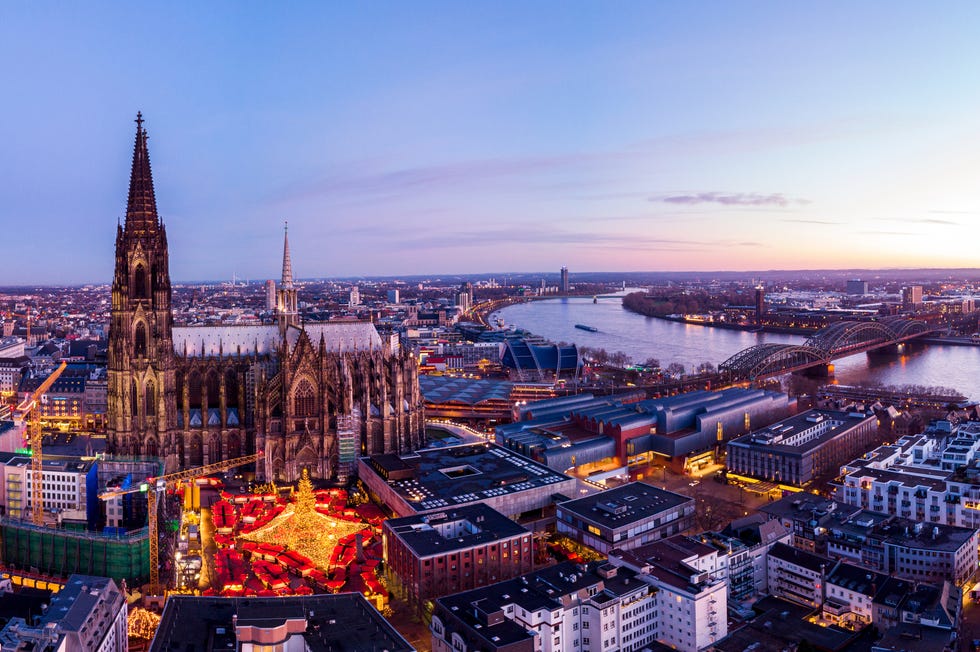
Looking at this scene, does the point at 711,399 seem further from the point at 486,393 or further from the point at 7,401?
the point at 7,401

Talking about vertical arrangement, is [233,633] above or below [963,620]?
above

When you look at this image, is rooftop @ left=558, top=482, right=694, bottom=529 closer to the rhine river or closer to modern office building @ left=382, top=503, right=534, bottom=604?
modern office building @ left=382, top=503, right=534, bottom=604

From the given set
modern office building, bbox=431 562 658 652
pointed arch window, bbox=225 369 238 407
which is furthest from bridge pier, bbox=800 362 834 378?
modern office building, bbox=431 562 658 652

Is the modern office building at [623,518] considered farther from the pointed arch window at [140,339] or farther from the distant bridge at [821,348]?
the distant bridge at [821,348]

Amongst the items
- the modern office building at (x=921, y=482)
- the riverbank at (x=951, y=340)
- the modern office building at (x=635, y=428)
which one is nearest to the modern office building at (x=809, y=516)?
the modern office building at (x=921, y=482)

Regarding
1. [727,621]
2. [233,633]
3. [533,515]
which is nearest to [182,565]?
[233,633]

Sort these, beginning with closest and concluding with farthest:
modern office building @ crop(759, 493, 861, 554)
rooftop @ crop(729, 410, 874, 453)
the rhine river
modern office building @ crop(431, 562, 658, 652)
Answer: modern office building @ crop(431, 562, 658, 652) → modern office building @ crop(759, 493, 861, 554) → rooftop @ crop(729, 410, 874, 453) → the rhine river

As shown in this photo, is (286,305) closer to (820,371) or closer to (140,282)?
(140,282)
